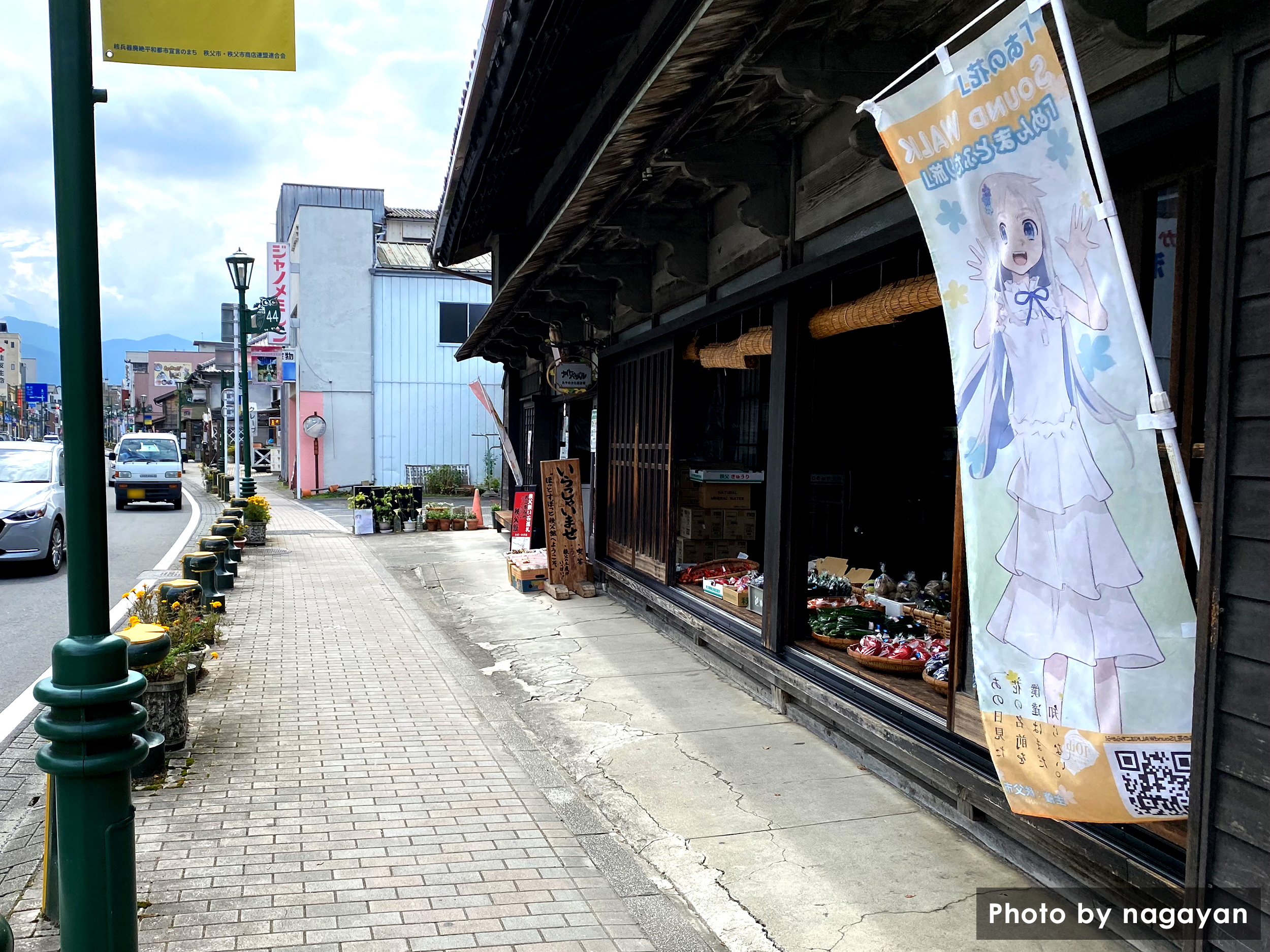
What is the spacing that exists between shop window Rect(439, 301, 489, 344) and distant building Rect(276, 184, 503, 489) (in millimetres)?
35

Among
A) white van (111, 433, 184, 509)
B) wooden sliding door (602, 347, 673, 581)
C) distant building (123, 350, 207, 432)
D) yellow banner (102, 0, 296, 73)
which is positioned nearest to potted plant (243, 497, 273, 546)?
wooden sliding door (602, 347, 673, 581)

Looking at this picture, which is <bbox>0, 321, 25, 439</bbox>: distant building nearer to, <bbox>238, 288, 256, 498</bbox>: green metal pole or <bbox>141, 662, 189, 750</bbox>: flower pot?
<bbox>238, 288, 256, 498</bbox>: green metal pole

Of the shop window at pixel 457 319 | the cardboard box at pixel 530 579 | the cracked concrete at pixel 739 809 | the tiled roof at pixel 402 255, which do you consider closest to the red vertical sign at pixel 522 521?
the cardboard box at pixel 530 579

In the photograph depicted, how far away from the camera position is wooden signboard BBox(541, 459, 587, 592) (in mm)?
11250

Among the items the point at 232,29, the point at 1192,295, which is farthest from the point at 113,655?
the point at 1192,295

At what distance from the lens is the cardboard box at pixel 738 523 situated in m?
9.48

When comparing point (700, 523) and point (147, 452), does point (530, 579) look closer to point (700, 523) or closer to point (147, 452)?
point (700, 523)

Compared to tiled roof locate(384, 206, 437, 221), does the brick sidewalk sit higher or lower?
lower

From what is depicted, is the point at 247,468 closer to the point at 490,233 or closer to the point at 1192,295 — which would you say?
the point at 490,233

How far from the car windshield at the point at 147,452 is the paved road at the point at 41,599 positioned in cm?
546

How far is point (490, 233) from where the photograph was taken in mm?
14016

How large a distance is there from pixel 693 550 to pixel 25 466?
10.1 m

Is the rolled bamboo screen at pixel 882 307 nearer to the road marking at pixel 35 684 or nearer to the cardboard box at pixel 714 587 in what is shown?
the cardboard box at pixel 714 587

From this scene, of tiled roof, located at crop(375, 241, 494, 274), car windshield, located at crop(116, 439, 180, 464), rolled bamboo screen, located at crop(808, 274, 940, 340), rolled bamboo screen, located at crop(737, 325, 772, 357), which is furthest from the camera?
tiled roof, located at crop(375, 241, 494, 274)
